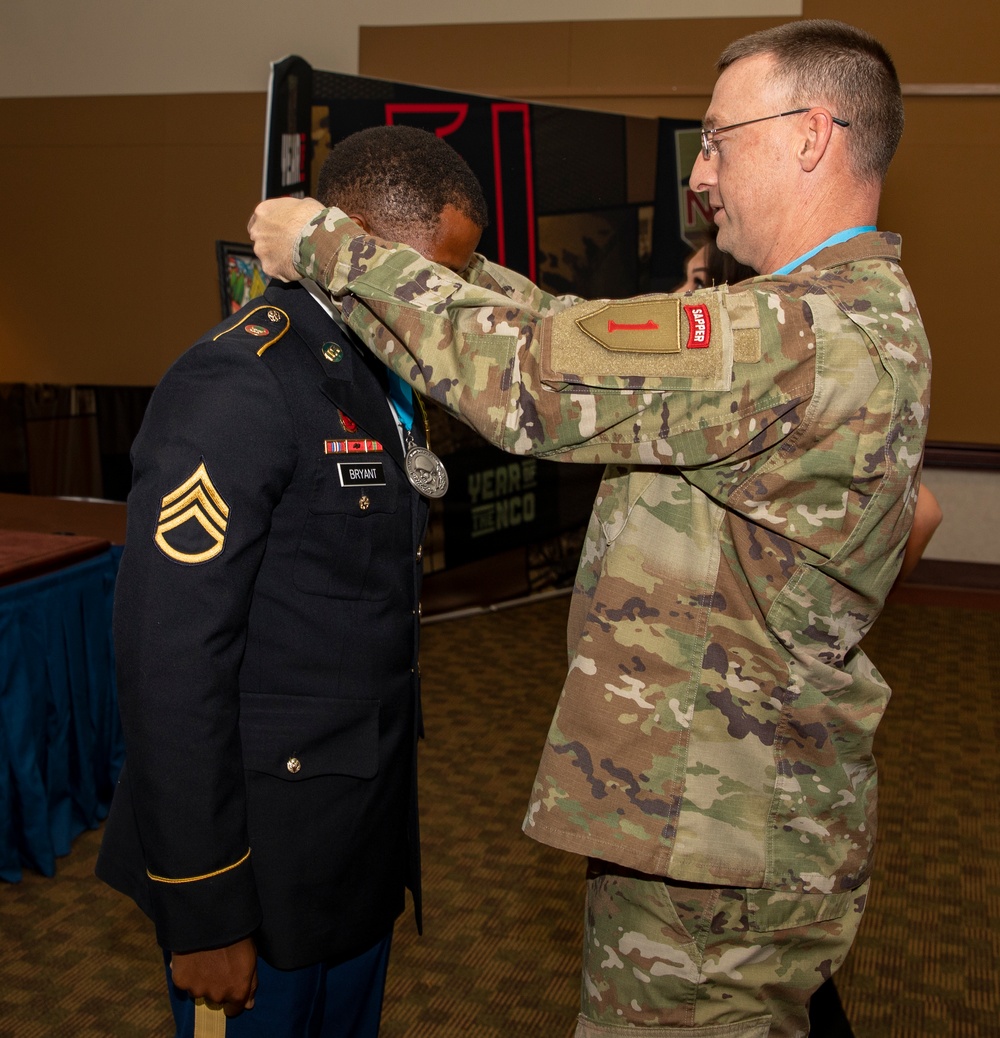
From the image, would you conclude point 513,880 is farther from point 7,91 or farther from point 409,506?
point 7,91

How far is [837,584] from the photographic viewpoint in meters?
1.13

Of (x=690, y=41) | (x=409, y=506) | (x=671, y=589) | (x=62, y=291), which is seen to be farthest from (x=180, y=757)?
(x=62, y=291)

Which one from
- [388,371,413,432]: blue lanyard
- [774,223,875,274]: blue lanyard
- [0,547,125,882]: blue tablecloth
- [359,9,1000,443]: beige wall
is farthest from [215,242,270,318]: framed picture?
[774,223,875,274]: blue lanyard

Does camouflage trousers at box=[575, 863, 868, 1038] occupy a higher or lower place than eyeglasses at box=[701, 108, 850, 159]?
lower

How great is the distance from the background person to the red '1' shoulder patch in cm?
44

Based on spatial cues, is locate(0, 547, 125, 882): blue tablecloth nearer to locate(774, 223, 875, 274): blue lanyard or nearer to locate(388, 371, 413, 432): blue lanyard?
locate(388, 371, 413, 432): blue lanyard

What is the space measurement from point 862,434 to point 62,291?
6.85 m

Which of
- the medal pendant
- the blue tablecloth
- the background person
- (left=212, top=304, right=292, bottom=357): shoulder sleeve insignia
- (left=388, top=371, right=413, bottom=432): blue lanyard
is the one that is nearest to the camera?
the background person

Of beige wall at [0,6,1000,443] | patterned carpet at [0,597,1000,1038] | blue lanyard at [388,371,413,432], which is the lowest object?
patterned carpet at [0,597,1000,1038]

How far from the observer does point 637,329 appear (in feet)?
3.37

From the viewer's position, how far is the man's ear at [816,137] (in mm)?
1146

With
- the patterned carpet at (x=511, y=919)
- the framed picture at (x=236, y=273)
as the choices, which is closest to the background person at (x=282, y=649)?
the patterned carpet at (x=511, y=919)

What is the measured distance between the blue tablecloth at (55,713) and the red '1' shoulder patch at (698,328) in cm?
208

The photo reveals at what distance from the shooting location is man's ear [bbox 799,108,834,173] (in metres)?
1.15
